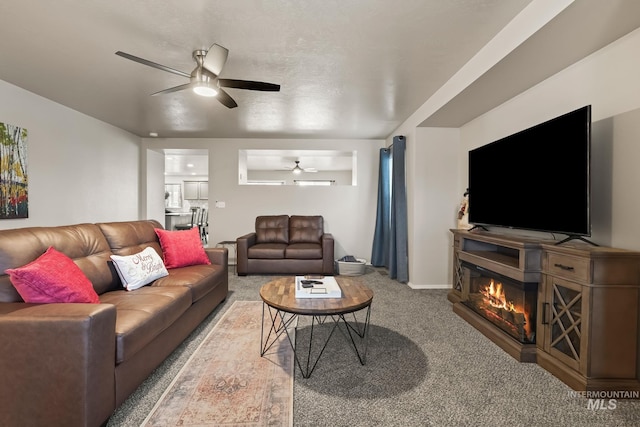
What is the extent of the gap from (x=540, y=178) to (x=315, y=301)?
192 cm

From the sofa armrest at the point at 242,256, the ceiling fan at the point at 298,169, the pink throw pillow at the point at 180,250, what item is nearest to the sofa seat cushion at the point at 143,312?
the pink throw pillow at the point at 180,250

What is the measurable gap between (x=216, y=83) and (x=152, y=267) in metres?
1.63

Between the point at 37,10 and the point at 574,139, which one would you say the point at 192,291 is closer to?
the point at 37,10

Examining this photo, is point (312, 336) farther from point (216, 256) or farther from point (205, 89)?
point (205, 89)

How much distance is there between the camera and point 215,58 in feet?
7.02

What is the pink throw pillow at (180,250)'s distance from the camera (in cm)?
290

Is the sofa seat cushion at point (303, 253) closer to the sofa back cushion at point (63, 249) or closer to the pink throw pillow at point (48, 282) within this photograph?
the sofa back cushion at point (63, 249)

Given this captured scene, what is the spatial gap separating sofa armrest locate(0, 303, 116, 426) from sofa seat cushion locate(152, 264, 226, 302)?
1.06 metres

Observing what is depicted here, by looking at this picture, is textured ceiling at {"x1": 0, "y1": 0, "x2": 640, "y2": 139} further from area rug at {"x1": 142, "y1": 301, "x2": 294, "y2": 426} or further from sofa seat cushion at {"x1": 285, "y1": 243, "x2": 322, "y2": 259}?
area rug at {"x1": 142, "y1": 301, "x2": 294, "y2": 426}

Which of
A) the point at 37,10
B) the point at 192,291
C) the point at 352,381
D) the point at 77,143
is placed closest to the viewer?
the point at 352,381

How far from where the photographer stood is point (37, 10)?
190cm

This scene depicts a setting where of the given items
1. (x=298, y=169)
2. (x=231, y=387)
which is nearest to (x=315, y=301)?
(x=231, y=387)

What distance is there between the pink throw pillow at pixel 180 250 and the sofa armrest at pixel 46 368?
164cm

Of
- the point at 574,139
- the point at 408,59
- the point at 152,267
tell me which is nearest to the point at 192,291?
the point at 152,267
